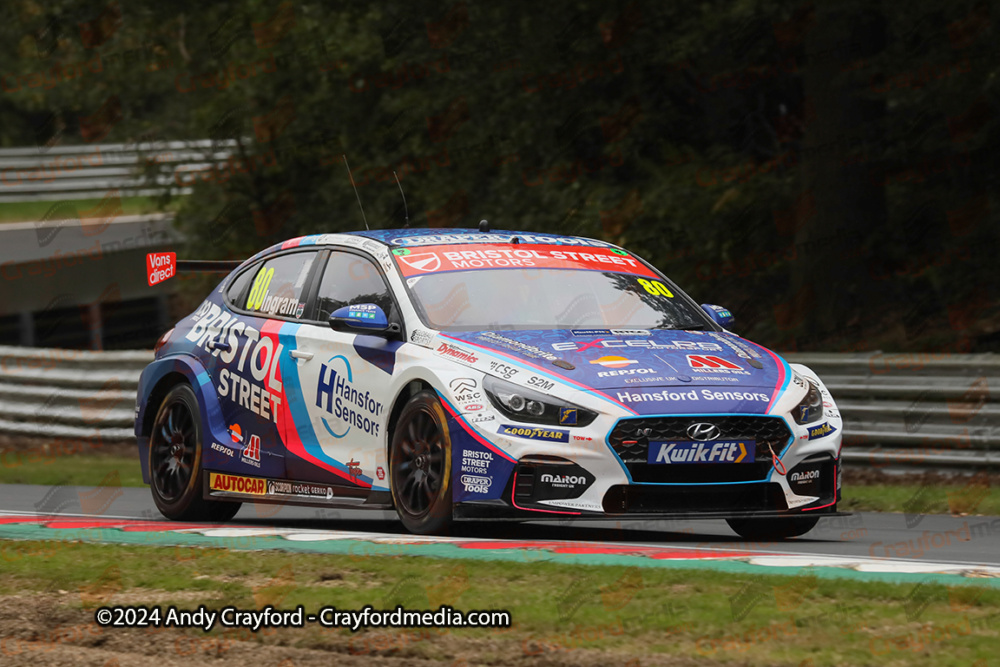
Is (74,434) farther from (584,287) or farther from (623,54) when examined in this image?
(584,287)

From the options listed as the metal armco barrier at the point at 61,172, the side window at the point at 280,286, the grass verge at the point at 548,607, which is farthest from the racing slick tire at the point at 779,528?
the metal armco barrier at the point at 61,172

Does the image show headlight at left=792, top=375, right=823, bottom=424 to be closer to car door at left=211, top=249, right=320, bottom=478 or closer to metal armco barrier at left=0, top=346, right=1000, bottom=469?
car door at left=211, top=249, right=320, bottom=478

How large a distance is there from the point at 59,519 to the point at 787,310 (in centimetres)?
966

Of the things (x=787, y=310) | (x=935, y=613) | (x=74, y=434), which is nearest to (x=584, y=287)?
(x=935, y=613)

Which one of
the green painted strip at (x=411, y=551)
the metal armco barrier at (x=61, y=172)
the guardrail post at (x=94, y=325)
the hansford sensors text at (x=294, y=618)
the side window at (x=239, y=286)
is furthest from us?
the metal armco barrier at (x=61, y=172)

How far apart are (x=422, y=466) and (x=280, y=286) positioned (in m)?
2.14

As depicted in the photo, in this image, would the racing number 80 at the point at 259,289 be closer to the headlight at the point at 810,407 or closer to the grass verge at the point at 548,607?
the grass verge at the point at 548,607

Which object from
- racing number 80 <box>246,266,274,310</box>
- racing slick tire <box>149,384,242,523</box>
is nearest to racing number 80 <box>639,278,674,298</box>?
racing number 80 <box>246,266,274,310</box>

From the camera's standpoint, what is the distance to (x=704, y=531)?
8844 millimetres

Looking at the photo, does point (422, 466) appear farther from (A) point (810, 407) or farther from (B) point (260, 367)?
(A) point (810, 407)

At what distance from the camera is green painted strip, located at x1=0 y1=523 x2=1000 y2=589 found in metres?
5.97

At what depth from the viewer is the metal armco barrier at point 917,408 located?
1152cm

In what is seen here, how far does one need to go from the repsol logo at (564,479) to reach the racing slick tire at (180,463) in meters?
2.86

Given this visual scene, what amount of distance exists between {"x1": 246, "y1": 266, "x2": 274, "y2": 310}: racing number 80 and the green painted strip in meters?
2.00
